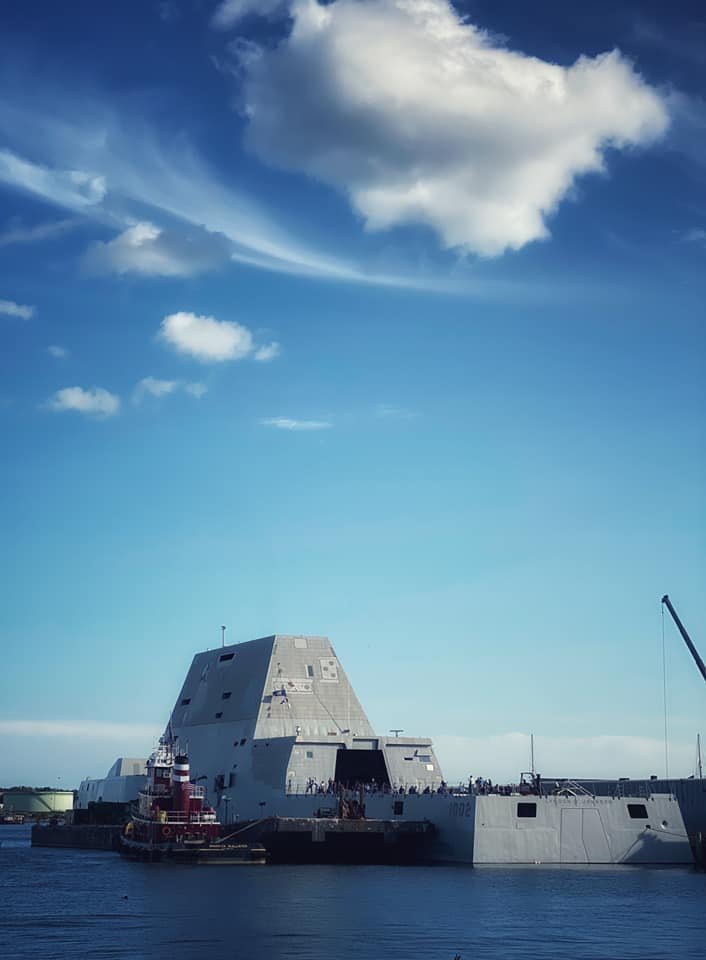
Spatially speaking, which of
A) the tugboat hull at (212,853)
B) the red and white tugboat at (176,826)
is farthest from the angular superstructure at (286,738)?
the tugboat hull at (212,853)

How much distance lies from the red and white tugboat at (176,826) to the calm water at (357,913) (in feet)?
6.51

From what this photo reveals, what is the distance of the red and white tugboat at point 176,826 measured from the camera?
63.4 m

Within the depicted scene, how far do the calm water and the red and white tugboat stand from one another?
1.99 m

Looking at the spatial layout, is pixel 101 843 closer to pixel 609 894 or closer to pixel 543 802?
pixel 543 802

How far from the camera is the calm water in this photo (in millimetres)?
35500

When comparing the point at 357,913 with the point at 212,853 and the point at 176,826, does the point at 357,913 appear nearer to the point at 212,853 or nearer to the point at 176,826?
the point at 212,853

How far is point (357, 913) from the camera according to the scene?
42812 millimetres

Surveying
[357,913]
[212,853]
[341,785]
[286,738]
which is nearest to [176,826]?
[212,853]

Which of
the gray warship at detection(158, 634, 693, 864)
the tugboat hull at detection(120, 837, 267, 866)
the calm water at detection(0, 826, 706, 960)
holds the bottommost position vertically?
the calm water at detection(0, 826, 706, 960)

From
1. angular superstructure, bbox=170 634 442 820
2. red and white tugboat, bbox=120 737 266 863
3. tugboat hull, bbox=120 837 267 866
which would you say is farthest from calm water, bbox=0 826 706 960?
angular superstructure, bbox=170 634 442 820

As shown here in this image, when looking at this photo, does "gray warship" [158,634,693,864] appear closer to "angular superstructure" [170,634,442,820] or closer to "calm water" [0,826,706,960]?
"angular superstructure" [170,634,442,820]

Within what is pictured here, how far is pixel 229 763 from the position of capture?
79.6 metres

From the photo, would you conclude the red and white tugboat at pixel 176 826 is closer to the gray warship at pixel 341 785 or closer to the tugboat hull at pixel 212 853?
the tugboat hull at pixel 212 853

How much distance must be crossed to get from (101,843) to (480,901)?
50.9 meters
